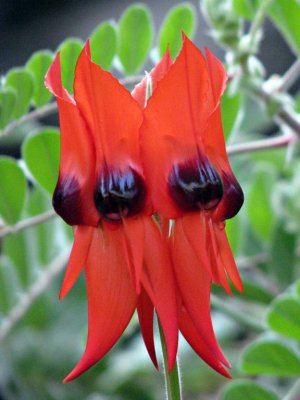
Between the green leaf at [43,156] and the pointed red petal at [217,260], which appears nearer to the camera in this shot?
the pointed red petal at [217,260]

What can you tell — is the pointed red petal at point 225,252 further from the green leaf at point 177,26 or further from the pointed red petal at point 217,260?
the green leaf at point 177,26

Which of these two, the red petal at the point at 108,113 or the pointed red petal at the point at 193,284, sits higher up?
the red petal at the point at 108,113

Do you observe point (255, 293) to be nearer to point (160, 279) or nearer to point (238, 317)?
point (238, 317)

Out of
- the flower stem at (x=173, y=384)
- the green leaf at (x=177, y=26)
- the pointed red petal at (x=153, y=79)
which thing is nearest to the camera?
the flower stem at (x=173, y=384)

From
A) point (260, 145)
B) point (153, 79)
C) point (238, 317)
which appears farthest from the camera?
point (238, 317)

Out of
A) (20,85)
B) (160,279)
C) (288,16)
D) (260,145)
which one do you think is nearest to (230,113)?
(260,145)

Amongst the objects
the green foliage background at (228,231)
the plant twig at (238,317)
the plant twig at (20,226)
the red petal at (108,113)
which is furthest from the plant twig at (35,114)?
the red petal at (108,113)

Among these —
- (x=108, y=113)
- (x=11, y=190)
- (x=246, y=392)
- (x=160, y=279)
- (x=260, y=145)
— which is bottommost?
(x=246, y=392)
